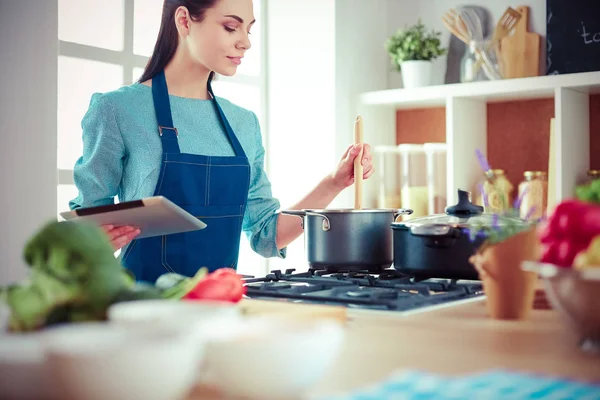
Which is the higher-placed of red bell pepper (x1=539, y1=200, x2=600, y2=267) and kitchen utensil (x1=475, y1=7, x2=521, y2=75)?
kitchen utensil (x1=475, y1=7, x2=521, y2=75)

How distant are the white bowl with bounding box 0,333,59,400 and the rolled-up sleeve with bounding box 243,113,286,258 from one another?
1725 mm

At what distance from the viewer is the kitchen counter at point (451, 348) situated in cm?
89

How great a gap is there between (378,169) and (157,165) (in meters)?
1.84

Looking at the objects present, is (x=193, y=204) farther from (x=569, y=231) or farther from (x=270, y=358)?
(x=270, y=358)

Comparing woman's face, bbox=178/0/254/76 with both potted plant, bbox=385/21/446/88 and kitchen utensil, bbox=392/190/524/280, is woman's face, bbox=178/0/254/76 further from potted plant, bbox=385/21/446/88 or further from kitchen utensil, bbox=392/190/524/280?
potted plant, bbox=385/21/446/88

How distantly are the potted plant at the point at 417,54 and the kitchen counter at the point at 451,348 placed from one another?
8.33 feet

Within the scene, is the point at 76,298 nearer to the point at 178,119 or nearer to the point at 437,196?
the point at 178,119

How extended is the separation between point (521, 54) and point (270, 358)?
3077mm

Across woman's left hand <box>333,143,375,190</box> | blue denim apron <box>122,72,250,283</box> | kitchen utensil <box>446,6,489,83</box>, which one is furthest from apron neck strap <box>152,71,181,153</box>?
kitchen utensil <box>446,6,489,83</box>

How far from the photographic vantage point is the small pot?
1857 millimetres

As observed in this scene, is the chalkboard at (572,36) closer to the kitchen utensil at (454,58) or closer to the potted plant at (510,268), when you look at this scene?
the kitchen utensil at (454,58)

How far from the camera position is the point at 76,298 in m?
0.88

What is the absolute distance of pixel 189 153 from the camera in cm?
238

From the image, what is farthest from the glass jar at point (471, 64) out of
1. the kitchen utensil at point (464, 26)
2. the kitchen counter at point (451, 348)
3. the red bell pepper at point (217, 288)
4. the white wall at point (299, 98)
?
the red bell pepper at point (217, 288)
